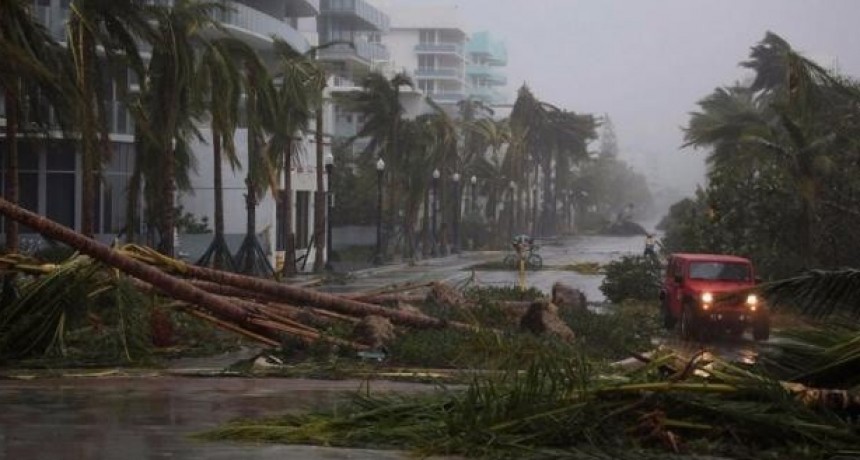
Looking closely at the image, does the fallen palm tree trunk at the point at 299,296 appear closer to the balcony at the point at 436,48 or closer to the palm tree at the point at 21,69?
the palm tree at the point at 21,69

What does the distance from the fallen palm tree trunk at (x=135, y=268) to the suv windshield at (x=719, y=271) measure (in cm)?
1093

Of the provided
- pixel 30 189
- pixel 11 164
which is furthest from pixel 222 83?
pixel 30 189

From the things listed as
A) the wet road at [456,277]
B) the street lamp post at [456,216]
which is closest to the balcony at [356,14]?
the street lamp post at [456,216]

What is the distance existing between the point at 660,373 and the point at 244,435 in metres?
3.62

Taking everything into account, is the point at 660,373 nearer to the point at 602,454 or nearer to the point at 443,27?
the point at 602,454

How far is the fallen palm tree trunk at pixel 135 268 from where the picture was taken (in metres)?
16.6

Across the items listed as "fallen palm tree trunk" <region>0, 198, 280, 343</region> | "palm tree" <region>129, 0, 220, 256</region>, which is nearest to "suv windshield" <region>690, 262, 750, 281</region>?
"fallen palm tree trunk" <region>0, 198, 280, 343</region>

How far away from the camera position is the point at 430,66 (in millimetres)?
157500

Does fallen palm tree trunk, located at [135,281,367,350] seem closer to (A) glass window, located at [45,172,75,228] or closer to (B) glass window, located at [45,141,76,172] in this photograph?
(B) glass window, located at [45,141,76,172]

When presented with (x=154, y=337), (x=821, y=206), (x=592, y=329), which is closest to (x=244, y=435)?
(x=154, y=337)

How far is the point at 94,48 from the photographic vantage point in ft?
91.6

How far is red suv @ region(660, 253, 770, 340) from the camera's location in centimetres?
2450

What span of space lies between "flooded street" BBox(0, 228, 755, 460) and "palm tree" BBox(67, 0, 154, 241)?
1077 cm

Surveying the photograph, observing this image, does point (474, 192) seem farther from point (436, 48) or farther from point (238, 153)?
point (436, 48)
